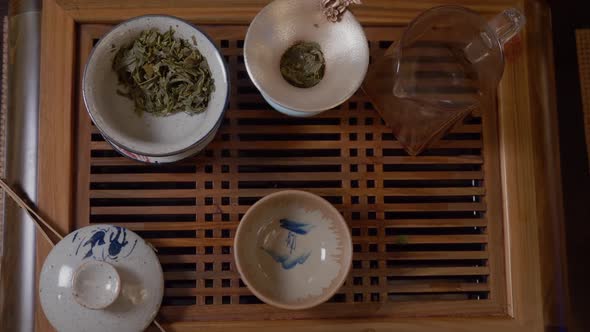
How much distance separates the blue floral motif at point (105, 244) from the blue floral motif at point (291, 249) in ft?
0.88

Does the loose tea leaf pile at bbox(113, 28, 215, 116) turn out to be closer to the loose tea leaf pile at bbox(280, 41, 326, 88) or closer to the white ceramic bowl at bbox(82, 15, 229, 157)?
the white ceramic bowl at bbox(82, 15, 229, 157)

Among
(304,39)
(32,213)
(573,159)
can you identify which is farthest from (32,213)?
(573,159)

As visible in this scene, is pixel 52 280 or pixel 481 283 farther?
pixel 481 283

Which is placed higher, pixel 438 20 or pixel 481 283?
pixel 438 20

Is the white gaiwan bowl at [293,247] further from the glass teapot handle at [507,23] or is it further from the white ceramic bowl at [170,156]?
the glass teapot handle at [507,23]

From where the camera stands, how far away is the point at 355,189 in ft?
3.10

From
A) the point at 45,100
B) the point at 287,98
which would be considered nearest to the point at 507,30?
the point at 287,98

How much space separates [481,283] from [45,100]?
3.06 ft

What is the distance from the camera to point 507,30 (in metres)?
0.85

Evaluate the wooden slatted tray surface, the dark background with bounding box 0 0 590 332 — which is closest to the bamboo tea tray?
the wooden slatted tray surface

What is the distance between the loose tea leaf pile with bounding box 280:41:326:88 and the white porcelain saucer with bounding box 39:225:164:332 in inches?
16.5

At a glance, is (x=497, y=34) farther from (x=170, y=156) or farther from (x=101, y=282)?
(x=101, y=282)

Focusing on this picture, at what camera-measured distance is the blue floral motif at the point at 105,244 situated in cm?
85

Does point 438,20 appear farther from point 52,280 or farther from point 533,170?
point 52,280
